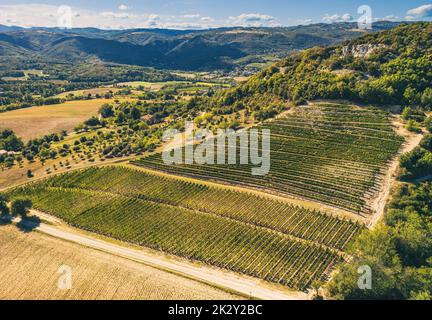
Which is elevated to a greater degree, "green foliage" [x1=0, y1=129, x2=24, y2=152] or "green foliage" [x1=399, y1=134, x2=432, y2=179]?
"green foliage" [x1=399, y1=134, x2=432, y2=179]

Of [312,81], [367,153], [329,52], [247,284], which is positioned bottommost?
[247,284]

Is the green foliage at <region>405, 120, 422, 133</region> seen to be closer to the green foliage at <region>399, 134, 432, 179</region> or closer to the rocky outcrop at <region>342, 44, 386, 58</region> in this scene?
the green foliage at <region>399, 134, 432, 179</region>

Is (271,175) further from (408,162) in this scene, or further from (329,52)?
(329,52)

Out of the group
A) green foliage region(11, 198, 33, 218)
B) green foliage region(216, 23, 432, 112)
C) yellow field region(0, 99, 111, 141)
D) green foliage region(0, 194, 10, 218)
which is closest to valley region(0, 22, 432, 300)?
green foliage region(0, 194, 10, 218)

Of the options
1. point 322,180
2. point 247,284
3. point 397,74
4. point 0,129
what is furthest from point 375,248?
point 0,129

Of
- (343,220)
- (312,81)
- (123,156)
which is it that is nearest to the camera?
(343,220)

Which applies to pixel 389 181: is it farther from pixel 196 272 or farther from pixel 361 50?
pixel 361 50

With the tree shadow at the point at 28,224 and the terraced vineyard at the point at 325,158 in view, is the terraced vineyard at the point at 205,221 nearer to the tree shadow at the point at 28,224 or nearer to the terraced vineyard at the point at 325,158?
the tree shadow at the point at 28,224
